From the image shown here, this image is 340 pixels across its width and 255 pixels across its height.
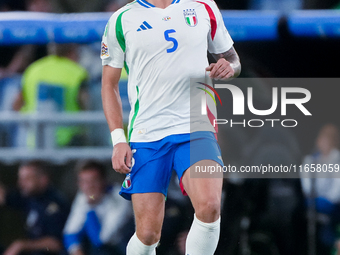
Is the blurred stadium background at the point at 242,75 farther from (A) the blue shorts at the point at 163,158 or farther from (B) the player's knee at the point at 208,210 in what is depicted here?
(B) the player's knee at the point at 208,210

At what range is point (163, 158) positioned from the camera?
292cm

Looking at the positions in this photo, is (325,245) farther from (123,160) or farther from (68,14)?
(68,14)

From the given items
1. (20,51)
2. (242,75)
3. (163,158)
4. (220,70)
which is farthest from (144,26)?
(20,51)

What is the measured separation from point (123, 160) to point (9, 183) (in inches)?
85.9

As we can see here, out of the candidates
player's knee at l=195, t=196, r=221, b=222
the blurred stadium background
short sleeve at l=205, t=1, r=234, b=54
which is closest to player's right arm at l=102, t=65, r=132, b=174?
player's knee at l=195, t=196, r=221, b=222

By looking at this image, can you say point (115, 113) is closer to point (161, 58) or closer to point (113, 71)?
point (113, 71)

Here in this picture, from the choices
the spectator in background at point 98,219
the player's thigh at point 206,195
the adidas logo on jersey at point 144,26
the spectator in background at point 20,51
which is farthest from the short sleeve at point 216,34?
the spectator in background at point 20,51

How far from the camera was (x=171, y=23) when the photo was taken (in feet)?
9.88

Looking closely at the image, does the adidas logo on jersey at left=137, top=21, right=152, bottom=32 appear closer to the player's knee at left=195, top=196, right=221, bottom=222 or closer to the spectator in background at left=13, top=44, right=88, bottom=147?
the player's knee at left=195, top=196, right=221, bottom=222

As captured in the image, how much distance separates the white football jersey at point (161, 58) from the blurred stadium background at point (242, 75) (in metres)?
1.36

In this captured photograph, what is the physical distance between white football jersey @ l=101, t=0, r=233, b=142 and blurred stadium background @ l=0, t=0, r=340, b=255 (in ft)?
4.45

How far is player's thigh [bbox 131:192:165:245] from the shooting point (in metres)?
2.91

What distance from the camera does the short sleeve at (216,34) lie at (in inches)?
124

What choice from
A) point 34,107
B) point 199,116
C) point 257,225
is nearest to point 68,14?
point 34,107
